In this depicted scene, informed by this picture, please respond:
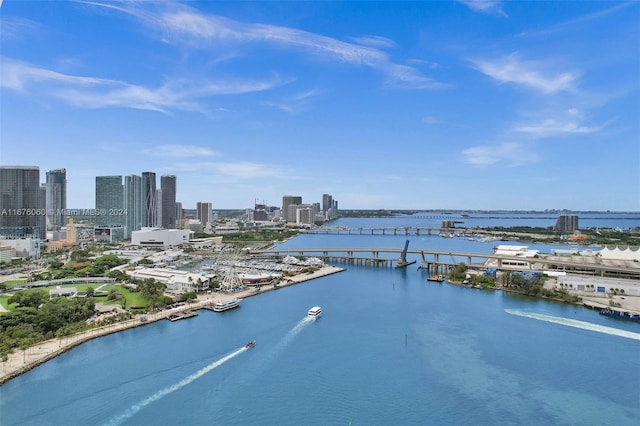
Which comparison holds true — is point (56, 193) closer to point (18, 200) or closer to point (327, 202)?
point (18, 200)

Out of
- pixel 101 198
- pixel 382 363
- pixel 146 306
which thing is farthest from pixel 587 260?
pixel 101 198

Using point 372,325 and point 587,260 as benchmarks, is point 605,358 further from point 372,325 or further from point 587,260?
point 587,260

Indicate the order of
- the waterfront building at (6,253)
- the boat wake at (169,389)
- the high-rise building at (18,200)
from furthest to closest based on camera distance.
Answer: the high-rise building at (18,200), the waterfront building at (6,253), the boat wake at (169,389)

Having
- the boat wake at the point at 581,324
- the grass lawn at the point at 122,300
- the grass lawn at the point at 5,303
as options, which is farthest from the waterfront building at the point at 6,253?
the boat wake at the point at 581,324

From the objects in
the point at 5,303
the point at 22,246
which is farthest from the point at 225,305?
the point at 22,246

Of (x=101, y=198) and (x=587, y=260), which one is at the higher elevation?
(x=101, y=198)

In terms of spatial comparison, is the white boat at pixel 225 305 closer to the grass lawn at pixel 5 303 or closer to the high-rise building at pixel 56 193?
the grass lawn at pixel 5 303
